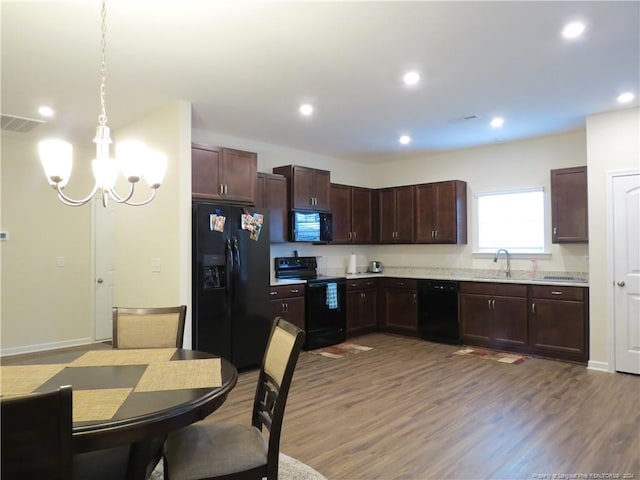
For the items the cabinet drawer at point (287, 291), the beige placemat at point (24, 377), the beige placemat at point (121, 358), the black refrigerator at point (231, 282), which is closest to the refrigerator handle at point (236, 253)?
the black refrigerator at point (231, 282)

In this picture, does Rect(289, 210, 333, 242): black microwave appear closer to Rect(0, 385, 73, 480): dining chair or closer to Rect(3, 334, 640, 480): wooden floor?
Rect(3, 334, 640, 480): wooden floor

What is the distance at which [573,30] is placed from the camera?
2.81m

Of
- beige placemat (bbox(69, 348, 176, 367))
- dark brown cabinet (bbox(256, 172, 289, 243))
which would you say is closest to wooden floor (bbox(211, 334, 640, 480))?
beige placemat (bbox(69, 348, 176, 367))

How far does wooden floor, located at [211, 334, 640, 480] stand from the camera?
262 cm

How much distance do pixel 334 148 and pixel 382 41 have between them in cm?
329

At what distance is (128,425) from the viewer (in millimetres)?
1414

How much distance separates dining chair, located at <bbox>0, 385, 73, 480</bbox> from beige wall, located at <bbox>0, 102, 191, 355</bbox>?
2.91m

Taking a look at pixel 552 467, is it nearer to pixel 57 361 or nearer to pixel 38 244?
pixel 57 361

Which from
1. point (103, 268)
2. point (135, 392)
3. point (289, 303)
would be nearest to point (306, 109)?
point (289, 303)

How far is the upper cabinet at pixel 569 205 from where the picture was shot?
498 centimetres

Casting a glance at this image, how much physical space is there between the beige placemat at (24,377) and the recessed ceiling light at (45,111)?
3.17m

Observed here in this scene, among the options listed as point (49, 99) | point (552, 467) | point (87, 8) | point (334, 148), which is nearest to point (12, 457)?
point (87, 8)

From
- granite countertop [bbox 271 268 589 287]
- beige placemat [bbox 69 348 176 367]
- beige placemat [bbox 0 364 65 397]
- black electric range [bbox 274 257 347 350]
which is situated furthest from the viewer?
black electric range [bbox 274 257 347 350]

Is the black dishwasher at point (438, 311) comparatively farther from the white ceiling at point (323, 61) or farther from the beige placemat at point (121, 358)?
the beige placemat at point (121, 358)
